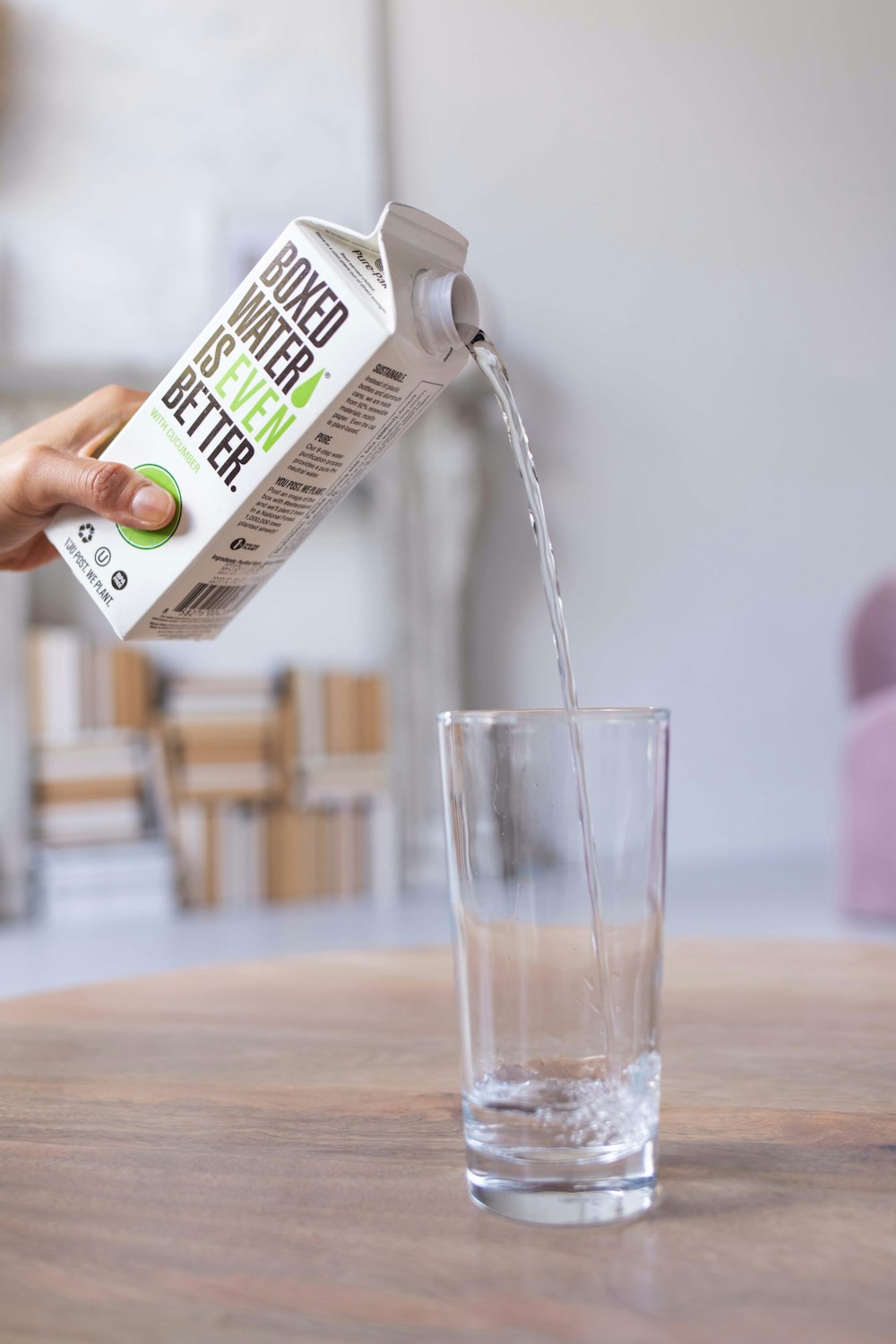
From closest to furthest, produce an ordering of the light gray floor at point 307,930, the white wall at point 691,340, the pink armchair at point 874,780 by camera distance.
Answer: the light gray floor at point 307,930
the pink armchair at point 874,780
the white wall at point 691,340

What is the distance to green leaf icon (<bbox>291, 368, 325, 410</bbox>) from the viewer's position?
17.7 inches

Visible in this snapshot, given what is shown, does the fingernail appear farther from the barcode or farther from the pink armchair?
the pink armchair

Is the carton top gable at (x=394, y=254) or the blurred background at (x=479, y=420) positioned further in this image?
the blurred background at (x=479, y=420)

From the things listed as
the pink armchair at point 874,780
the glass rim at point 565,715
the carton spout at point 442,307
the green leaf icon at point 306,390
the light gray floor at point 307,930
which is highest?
the carton spout at point 442,307

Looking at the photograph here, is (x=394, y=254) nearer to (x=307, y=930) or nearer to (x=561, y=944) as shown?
(x=561, y=944)

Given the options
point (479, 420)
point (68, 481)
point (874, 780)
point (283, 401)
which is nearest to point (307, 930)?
point (874, 780)

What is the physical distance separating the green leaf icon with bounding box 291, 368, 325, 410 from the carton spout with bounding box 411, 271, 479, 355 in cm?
4

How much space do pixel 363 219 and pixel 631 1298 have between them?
3.01 m

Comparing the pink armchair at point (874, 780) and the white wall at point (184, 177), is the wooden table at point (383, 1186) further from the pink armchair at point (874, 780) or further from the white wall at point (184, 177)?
the white wall at point (184, 177)

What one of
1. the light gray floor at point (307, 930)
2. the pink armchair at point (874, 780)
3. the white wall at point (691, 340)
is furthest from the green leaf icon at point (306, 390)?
the white wall at point (691, 340)

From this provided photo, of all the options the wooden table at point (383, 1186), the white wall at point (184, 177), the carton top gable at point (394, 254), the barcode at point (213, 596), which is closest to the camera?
the wooden table at point (383, 1186)

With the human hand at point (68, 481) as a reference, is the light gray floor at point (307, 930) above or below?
below

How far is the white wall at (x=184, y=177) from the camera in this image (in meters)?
2.98

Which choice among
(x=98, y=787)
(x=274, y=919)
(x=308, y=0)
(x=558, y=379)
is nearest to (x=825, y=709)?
(x=558, y=379)
